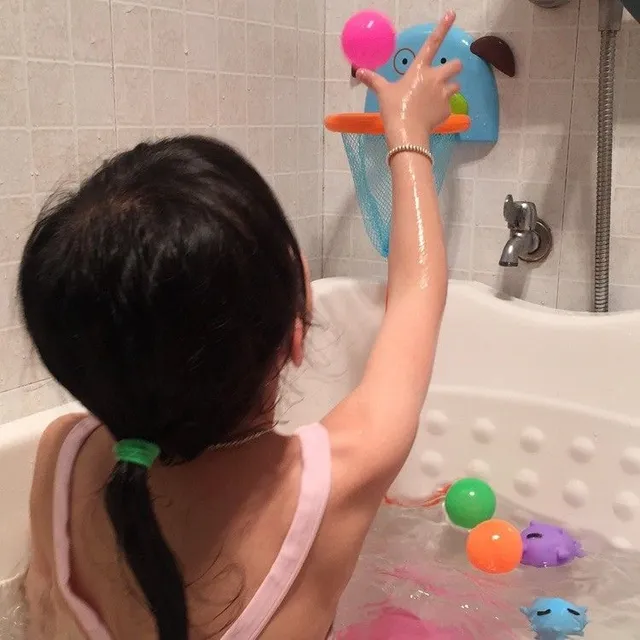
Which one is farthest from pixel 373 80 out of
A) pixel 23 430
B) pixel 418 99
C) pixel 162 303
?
pixel 23 430

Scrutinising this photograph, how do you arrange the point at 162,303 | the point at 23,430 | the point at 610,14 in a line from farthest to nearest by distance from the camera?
1. the point at 610,14
2. the point at 23,430
3. the point at 162,303

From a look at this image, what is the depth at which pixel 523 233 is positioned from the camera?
5.20ft

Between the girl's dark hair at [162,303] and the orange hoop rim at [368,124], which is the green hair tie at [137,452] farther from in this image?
the orange hoop rim at [368,124]

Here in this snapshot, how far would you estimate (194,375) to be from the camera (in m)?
0.65

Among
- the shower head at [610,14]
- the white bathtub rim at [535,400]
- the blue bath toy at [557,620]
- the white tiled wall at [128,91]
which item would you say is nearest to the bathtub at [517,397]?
the white bathtub rim at [535,400]

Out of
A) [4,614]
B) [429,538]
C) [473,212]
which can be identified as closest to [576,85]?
[473,212]

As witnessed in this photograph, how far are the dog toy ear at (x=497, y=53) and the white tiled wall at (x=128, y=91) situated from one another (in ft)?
1.18

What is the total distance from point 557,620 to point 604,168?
0.75 m

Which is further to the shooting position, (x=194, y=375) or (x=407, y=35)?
(x=407, y=35)

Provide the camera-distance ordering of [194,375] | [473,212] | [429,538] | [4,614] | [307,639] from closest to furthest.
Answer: [194,375], [307,639], [4,614], [429,538], [473,212]

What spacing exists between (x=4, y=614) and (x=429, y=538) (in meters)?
0.68

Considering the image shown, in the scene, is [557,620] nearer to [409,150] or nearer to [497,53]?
[409,150]

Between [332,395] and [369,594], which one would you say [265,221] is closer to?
[369,594]

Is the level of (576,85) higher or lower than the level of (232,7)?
lower
